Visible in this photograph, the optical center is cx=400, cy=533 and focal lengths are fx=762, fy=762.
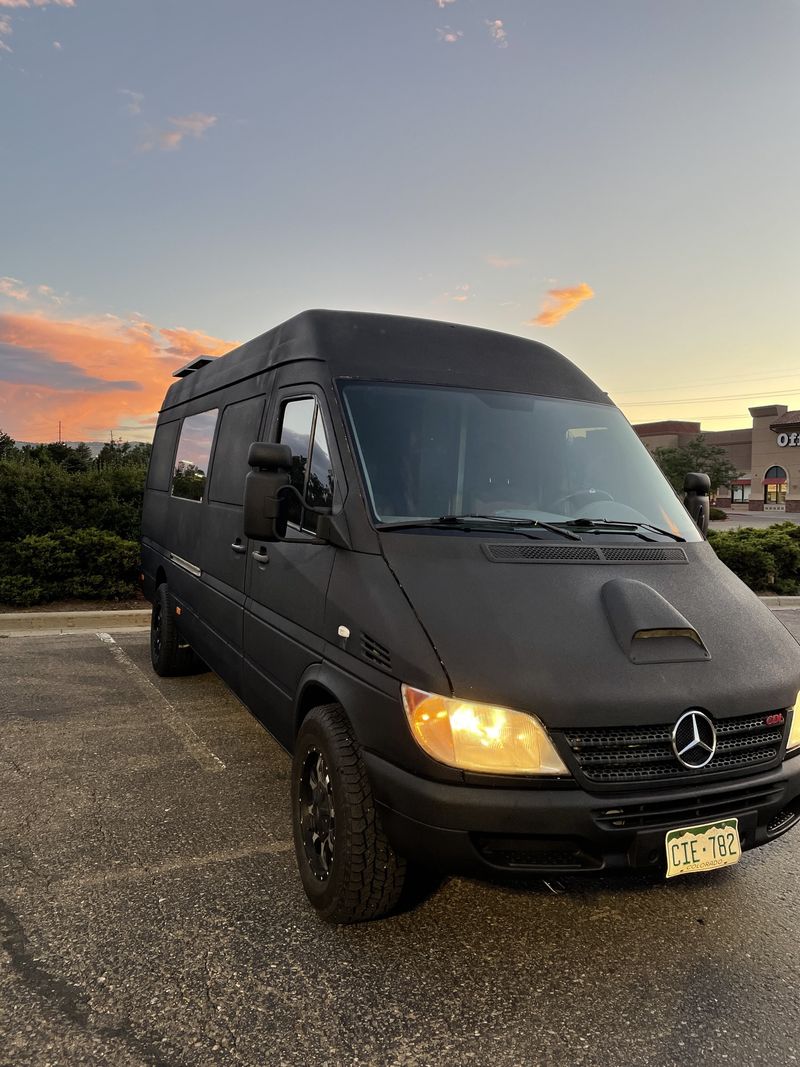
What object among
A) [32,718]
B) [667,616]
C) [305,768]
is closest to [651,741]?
[667,616]

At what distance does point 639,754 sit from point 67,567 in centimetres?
902

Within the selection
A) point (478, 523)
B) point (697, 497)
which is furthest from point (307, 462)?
point (697, 497)

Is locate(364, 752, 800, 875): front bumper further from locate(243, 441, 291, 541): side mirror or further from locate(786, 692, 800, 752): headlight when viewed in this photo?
locate(243, 441, 291, 541): side mirror

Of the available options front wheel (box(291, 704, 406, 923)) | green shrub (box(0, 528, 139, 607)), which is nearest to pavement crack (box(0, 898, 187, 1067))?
front wheel (box(291, 704, 406, 923))

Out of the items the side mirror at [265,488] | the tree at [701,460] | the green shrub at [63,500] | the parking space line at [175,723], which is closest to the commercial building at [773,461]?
the tree at [701,460]

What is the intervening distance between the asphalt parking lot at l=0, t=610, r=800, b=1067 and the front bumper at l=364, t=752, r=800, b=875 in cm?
13

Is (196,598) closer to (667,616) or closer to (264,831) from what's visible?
(264,831)

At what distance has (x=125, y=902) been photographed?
122 inches

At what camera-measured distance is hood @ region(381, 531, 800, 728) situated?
98.6 inches

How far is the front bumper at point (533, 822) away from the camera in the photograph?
2410mm

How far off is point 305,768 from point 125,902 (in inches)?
35.3

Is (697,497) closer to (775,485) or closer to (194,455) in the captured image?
(194,455)

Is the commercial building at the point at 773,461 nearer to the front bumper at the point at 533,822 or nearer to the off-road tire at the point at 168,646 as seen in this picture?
the off-road tire at the point at 168,646

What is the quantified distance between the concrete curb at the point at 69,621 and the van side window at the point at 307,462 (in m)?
6.25
